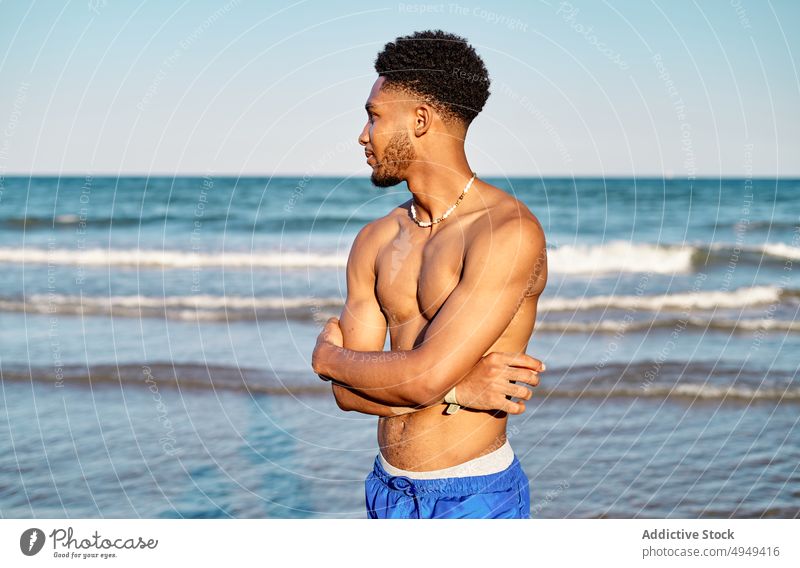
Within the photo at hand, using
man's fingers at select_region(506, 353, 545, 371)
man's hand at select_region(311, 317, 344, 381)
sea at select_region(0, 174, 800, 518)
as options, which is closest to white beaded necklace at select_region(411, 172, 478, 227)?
man's hand at select_region(311, 317, 344, 381)

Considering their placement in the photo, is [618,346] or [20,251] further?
[20,251]

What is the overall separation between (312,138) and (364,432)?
2.80 m

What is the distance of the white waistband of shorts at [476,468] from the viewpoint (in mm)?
3361

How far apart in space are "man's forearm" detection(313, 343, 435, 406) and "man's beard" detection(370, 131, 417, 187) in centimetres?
66

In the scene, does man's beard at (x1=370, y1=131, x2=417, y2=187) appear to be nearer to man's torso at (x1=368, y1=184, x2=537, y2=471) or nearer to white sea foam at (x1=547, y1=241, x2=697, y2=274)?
man's torso at (x1=368, y1=184, x2=537, y2=471)

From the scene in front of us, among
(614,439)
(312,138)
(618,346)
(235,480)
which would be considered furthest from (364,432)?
(618,346)

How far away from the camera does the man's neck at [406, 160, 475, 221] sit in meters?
3.33

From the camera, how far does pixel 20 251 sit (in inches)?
803

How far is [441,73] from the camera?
326 cm

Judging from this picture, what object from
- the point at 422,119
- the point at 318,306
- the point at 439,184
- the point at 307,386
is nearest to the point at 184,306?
the point at 318,306

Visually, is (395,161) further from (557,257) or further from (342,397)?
(557,257)

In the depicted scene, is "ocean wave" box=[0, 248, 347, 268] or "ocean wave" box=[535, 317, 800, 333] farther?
"ocean wave" box=[0, 248, 347, 268]

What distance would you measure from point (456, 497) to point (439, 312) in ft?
2.53

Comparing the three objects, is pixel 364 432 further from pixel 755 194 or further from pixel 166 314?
pixel 755 194
